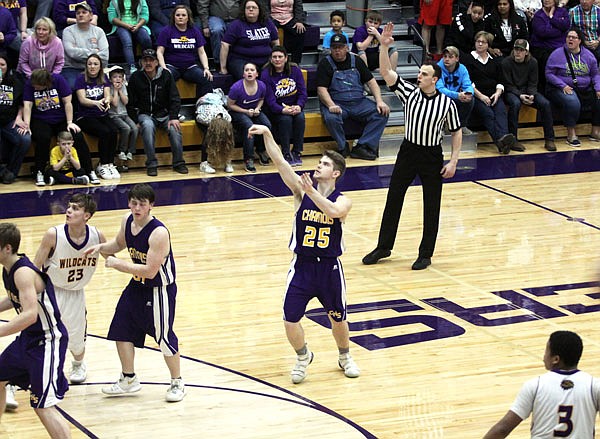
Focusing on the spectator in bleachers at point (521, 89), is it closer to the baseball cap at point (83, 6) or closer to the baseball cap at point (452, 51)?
the baseball cap at point (452, 51)

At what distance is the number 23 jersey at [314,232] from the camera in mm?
7270

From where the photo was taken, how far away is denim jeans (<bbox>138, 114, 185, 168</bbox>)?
1349 centimetres

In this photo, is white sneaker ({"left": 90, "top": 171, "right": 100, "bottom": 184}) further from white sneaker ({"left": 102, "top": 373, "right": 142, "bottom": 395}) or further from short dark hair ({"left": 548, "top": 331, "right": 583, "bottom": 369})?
short dark hair ({"left": 548, "top": 331, "right": 583, "bottom": 369})

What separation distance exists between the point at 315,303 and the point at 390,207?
1.44 metres

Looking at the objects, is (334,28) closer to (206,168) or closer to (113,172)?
(206,168)

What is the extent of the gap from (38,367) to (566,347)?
115 inches

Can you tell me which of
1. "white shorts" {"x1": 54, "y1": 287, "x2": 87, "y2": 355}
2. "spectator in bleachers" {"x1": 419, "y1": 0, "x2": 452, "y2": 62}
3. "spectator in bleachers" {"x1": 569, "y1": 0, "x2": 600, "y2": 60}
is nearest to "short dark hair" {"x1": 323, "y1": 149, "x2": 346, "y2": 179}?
"white shorts" {"x1": 54, "y1": 287, "x2": 87, "y2": 355}

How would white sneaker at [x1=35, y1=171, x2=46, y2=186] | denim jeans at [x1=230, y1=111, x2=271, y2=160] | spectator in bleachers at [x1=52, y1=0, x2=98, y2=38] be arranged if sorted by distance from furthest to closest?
spectator in bleachers at [x1=52, y1=0, x2=98, y2=38] → denim jeans at [x1=230, y1=111, x2=271, y2=160] → white sneaker at [x1=35, y1=171, x2=46, y2=186]

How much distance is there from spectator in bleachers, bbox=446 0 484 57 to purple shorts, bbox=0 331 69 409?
10643mm

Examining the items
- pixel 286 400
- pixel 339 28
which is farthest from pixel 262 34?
pixel 286 400

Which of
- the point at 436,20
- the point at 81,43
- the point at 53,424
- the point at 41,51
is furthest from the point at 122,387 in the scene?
the point at 436,20

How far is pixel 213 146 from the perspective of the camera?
44.7 ft

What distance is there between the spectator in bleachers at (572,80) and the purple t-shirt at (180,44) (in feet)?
17.2

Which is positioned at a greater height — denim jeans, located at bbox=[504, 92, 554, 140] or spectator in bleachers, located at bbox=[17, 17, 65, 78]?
spectator in bleachers, located at bbox=[17, 17, 65, 78]
